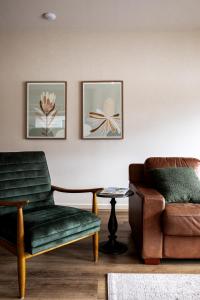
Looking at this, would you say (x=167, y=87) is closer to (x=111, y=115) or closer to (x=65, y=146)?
(x=111, y=115)

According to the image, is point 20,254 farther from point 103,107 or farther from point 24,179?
point 103,107

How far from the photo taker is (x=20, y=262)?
1.65 m

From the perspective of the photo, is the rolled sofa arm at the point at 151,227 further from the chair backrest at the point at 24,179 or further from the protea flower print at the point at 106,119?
the protea flower print at the point at 106,119

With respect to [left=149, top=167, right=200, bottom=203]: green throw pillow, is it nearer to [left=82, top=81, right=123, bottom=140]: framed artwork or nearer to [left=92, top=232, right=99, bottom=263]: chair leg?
[left=92, top=232, right=99, bottom=263]: chair leg

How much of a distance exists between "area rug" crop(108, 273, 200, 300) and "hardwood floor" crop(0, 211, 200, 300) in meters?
0.08

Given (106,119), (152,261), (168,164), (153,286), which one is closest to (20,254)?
(153,286)

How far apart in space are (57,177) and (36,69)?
1632mm

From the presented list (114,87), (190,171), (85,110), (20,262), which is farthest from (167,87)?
(20,262)

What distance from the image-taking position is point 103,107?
143 inches

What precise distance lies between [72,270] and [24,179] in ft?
2.87

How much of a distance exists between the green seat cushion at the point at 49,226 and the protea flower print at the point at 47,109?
1.80 m

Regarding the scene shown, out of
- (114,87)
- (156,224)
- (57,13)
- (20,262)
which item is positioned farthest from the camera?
(114,87)

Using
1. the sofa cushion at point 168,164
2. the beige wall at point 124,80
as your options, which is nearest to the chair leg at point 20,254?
the sofa cushion at point 168,164

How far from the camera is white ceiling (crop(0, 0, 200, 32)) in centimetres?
292
